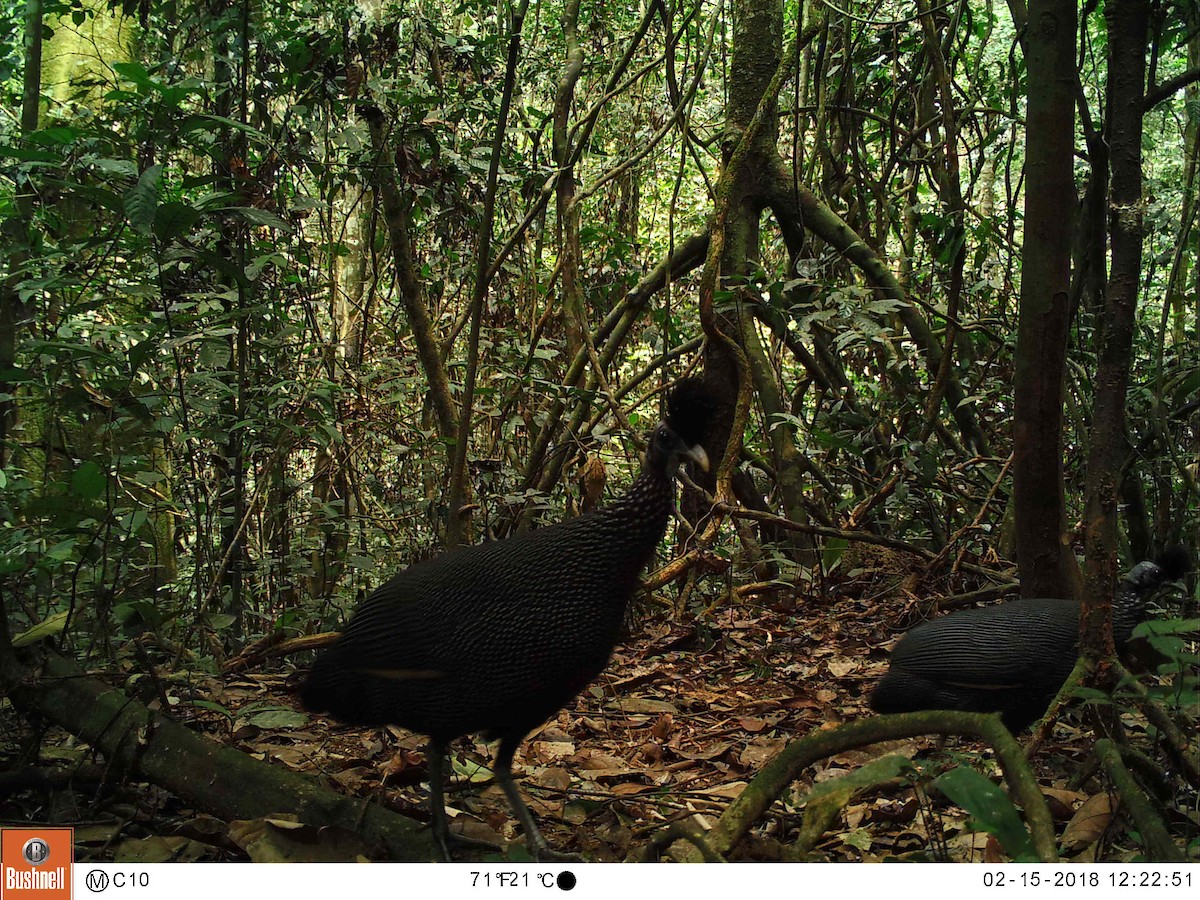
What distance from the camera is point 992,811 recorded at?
163 centimetres

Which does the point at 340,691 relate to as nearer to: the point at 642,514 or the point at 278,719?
the point at 278,719

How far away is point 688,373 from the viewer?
4637 millimetres

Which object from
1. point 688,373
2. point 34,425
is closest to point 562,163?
point 688,373

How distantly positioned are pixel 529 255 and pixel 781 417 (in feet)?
7.05

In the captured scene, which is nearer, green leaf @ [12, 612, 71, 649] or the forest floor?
the forest floor

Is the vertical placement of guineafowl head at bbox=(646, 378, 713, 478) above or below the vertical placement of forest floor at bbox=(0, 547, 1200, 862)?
above

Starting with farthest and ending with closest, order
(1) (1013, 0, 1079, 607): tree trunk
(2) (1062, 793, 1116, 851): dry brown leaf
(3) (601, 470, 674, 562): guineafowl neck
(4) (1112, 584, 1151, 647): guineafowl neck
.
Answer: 1. (4) (1112, 584, 1151, 647): guineafowl neck
2. (1) (1013, 0, 1079, 607): tree trunk
3. (3) (601, 470, 674, 562): guineafowl neck
4. (2) (1062, 793, 1116, 851): dry brown leaf

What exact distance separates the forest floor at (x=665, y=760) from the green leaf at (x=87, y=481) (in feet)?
2.53

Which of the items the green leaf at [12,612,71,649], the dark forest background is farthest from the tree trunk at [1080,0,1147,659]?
the green leaf at [12,612,71,649]

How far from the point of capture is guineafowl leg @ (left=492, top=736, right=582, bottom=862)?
7.88ft
